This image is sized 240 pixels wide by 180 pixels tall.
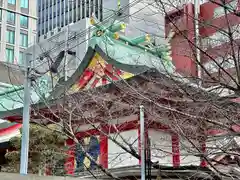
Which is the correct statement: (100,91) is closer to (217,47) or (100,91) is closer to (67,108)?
(67,108)

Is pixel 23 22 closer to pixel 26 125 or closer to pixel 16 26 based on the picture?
pixel 16 26

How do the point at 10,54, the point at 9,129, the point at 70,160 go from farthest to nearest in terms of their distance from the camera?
the point at 10,54, the point at 9,129, the point at 70,160

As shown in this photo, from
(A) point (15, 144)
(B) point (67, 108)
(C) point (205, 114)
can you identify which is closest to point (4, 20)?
(A) point (15, 144)

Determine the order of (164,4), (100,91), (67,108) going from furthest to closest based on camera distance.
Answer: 1. (100,91)
2. (67,108)
3. (164,4)

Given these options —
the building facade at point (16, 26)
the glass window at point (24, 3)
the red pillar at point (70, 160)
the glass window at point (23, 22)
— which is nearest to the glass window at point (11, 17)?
the building facade at point (16, 26)

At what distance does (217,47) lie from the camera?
24.4 ft

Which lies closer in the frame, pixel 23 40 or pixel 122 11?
pixel 122 11

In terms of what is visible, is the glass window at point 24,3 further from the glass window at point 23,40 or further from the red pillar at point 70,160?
the red pillar at point 70,160

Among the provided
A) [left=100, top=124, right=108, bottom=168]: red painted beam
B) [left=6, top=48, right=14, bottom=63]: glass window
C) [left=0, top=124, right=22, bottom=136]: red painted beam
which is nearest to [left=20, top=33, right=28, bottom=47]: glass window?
[left=6, top=48, right=14, bottom=63]: glass window

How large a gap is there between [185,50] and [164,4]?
3.52 feet

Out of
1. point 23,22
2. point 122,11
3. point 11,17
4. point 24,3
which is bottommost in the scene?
point 122,11

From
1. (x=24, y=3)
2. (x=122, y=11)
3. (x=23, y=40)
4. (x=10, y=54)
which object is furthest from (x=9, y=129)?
(x=24, y=3)

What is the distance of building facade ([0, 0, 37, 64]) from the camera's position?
62.0 metres

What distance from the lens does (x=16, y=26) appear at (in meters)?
62.9
